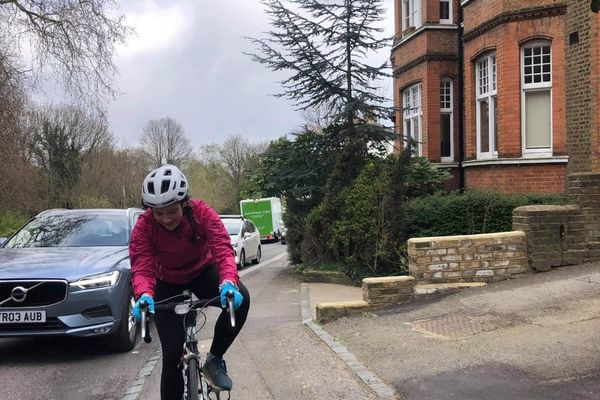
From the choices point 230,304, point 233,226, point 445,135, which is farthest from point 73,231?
point 445,135

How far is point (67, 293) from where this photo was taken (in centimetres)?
634

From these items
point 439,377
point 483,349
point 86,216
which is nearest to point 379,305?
point 483,349

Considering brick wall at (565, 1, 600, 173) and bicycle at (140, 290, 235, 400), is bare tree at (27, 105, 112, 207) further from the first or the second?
bicycle at (140, 290, 235, 400)

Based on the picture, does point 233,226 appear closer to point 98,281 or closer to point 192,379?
point 98,281

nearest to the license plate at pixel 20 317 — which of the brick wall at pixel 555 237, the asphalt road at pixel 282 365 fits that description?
the asphalt road at pixel 282 365

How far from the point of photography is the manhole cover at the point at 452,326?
6.37 metres

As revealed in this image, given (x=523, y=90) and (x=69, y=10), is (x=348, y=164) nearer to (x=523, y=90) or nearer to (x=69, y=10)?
(x=523, y=90)

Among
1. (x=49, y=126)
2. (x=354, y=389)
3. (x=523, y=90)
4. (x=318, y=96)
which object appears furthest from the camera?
(x=49, y=126)

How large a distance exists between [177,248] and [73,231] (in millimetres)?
4696

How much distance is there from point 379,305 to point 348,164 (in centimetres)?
571

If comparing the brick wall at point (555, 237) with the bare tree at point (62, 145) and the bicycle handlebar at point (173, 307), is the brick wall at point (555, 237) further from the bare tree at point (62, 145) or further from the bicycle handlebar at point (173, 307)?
the bare tree at point (62, 145)

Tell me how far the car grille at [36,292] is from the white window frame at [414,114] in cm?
1239

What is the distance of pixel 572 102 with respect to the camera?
1130cm

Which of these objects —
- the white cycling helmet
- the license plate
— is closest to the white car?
the license plate
